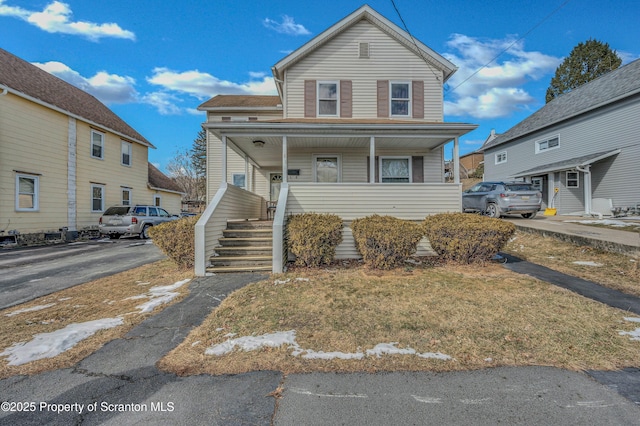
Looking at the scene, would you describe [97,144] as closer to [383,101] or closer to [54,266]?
[54,266]

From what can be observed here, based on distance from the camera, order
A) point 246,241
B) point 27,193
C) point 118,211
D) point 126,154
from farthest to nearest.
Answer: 1. point 126,154
2. point 118,211
3. point 27,193
4. point 246,241

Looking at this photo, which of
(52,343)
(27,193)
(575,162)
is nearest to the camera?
(52,343)

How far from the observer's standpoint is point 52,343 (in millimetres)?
3361

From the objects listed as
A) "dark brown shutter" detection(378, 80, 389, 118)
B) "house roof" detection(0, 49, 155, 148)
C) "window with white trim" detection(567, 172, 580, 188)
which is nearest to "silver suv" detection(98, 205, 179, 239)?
"house roof" detection(0, 49, 155, 148)

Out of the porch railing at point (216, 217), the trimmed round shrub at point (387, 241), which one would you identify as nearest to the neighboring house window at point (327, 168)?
the porch railing at point (216, 217)

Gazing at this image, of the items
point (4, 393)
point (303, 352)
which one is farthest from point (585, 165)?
point (4, 393)

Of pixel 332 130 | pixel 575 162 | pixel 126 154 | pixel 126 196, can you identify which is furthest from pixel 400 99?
pixel 126 196

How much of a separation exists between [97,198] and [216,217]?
12.4 m

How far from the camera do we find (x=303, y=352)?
10.2 feet

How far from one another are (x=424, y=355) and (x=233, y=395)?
76.8 inches

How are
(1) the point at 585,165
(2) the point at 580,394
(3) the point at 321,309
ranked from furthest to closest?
(1) the point at 585,165, (3) the point at 321,309, (2) the point at 580,394

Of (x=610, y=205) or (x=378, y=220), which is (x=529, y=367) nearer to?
(x=378, y=220)

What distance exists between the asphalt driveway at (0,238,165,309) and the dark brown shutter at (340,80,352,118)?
8269mm

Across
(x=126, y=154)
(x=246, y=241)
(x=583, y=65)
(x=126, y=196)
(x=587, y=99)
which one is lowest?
(x=246, y=241)
